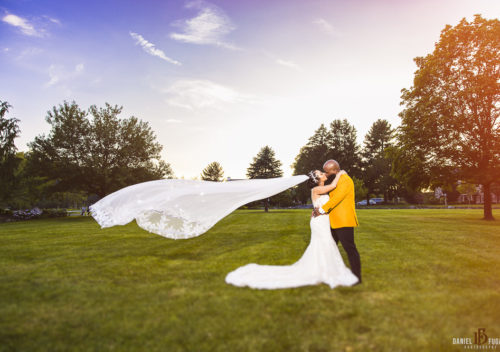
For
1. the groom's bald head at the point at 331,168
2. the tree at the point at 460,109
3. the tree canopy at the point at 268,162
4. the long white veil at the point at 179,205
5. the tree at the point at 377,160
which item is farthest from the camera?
the tree at the point at 377,160

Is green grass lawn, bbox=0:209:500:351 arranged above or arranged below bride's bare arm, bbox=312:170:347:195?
below

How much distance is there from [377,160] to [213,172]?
143 feet

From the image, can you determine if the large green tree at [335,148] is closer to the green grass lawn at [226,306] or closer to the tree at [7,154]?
the tree at [7,154]

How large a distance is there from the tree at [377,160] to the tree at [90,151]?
183 ft

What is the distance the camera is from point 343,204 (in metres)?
6.25

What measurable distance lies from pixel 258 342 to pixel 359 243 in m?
8.97

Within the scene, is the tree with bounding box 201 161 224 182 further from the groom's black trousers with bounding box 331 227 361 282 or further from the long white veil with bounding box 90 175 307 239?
the groom's black trousers with bounding box 331 227 361 282

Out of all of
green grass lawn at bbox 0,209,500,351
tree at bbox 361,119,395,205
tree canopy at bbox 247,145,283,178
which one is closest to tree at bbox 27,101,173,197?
tree canopy at bbox 247,145,283,178

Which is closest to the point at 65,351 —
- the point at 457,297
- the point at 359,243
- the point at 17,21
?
the point at 457,297

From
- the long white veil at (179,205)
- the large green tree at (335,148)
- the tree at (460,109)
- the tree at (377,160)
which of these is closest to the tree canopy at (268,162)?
the large green tree at (335,148)

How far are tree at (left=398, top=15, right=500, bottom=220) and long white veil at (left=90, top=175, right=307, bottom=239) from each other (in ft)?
64.1

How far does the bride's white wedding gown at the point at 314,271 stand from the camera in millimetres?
5688

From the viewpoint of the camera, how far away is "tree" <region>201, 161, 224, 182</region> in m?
75.0

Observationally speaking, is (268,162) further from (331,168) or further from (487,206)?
(331,168)
